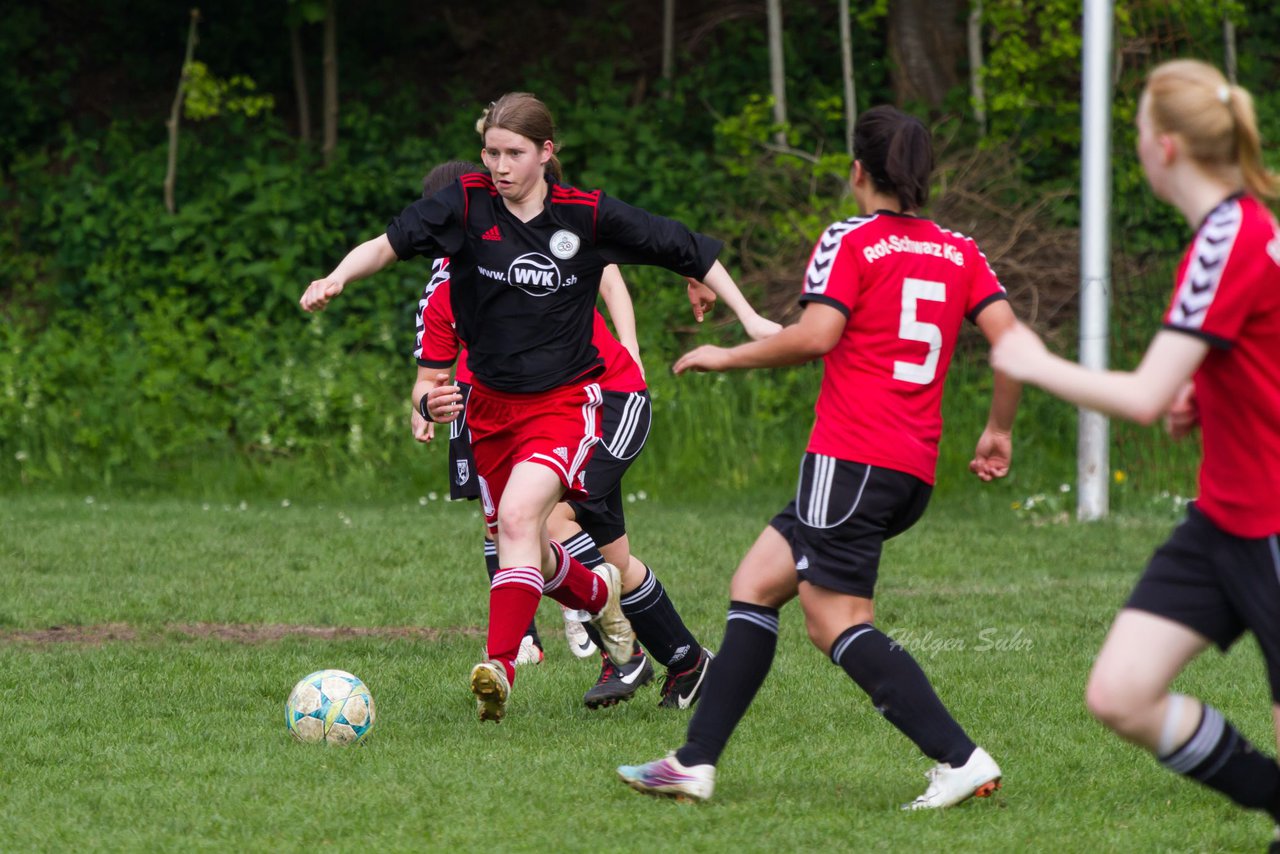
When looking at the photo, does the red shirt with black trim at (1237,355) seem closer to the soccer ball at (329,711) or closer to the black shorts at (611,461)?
the soccer ball at (329,711)

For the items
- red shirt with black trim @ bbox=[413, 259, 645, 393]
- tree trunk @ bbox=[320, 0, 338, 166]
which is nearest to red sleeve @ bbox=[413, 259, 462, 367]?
red shirt with black trim @ bbox=[413, 259, 645, 393]

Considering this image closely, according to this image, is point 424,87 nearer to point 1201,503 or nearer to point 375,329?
point 375,329

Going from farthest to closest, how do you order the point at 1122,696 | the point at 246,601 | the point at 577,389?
1. the point at 246,601
2. the point at 577,389
3. the point at 1122,696

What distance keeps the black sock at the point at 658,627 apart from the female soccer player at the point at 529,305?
4.9 inches

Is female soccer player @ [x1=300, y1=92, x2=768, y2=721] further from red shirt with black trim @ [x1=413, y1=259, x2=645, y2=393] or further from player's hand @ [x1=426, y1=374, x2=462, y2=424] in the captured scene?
red shirt with black trim @ [x1=413, y1=259, x2=645, y2=393]

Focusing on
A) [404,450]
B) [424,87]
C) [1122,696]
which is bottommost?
[404,450]

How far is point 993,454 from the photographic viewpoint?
4.23 metres

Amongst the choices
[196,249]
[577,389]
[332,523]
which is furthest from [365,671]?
[196,249]

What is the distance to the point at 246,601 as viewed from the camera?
7504 mm

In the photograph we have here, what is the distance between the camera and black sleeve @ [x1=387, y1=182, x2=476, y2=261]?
196 inches

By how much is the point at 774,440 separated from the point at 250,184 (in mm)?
5620

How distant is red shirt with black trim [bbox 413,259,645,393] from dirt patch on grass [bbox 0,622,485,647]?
1267 mm

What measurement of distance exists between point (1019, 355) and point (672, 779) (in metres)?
1.59

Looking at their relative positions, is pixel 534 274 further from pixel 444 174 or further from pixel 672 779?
pixel 672 779
